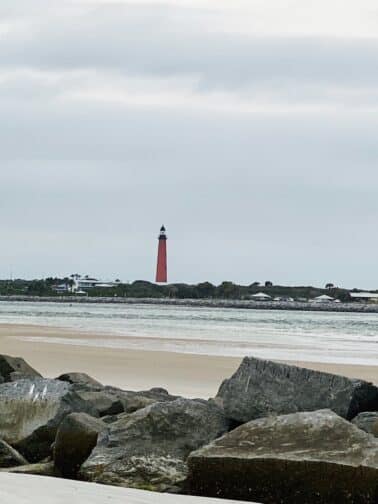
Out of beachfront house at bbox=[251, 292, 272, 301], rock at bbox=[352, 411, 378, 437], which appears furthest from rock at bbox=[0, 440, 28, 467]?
beachfront house at bbox=[251, 292, 272, 301]

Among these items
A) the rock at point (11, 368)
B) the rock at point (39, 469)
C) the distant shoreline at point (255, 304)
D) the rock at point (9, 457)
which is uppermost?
the distant shoreline at point (255, 304)

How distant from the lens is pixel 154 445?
276 inches

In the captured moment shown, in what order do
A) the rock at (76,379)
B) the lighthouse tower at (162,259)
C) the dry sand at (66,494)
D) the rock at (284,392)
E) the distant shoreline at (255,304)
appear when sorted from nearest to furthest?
1. the dry sand at (66,494)
2. the rock at (284,392)
3. the rock at (76,379)
4. the distant shoreline at (255,304)
5. the lighthouse tower at (162,259)

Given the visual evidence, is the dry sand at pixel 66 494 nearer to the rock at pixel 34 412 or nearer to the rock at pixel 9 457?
the rock at pixel 9 457

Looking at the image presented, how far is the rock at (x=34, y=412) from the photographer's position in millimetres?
7785

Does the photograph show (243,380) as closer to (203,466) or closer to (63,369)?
(203,466)

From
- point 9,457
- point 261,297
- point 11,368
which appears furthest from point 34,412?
point 261,297

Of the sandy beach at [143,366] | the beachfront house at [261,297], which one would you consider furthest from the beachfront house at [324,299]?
the sandy beach at [143,366]

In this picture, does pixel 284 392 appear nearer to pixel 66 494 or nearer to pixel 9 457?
pixel 9 457

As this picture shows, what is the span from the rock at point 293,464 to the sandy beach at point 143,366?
7187mm

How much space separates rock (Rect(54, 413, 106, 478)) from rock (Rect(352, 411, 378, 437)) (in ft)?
6.22

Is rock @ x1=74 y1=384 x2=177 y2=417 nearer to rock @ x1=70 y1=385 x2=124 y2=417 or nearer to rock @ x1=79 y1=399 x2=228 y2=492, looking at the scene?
rock @ x1=70 y1=385 x2=124 y2=417

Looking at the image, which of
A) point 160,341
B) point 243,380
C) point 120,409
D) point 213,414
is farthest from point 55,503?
point 160,341

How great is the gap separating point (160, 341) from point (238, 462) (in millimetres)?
22664
